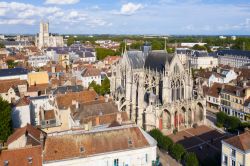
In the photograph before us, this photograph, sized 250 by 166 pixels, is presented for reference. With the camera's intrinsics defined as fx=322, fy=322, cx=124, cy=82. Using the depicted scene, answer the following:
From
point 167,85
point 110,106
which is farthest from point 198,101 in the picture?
point 110,106

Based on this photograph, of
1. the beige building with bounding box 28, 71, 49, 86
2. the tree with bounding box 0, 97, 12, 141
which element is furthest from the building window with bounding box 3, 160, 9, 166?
the beige building with bounding box 28, 71, 49, 86

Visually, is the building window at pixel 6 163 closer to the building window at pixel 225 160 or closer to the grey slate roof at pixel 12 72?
the building window at pixel 225 160

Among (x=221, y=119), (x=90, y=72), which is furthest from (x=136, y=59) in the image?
(x=90, y=72)

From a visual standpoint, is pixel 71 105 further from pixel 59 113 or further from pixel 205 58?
pixel 205 58

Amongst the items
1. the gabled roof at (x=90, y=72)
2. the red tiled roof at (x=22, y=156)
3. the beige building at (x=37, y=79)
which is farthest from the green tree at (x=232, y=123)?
the beige building at (x=37, y=79)

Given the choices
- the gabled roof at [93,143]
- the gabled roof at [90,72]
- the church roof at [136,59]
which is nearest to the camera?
the gabled roof at [93,143]

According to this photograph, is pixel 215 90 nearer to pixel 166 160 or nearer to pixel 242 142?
pixel 166 160

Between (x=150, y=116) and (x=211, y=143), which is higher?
(x=150, y=116)
